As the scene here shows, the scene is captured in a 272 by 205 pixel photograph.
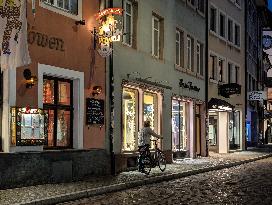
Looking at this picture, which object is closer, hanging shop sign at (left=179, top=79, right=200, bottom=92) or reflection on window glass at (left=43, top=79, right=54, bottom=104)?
reflection on window glass at (left=43, top=79, right=54, bottom=104)

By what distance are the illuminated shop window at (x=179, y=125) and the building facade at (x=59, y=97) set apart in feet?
27.8

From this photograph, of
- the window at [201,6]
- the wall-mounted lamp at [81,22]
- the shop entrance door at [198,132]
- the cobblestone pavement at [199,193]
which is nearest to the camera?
the cobblestone pavement at [199,193]

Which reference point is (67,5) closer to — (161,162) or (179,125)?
(161,162)

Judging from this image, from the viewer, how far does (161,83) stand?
24453 mm

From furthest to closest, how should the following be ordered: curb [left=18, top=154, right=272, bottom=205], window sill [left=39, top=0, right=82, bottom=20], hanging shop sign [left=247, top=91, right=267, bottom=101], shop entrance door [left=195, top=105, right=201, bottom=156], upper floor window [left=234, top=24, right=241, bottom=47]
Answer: hanging shop sign [left=247, top=91, right=267, bottom=101] < upper floor window [left=234, top=24, right=241, bottom=47] < shop entrance door [left=195, top=105, right=201, bottom=156] < window sill [left=39, top=0, right=82, bottom=20] < curb [left=18, top=154, right=272, bottom=205]

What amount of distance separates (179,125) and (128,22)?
8154 mm

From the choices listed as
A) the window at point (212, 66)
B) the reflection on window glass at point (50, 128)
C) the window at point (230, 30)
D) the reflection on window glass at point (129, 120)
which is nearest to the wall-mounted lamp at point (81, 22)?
the reflection on window glass at point (50, 128)

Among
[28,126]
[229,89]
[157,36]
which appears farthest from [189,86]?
[28,126]

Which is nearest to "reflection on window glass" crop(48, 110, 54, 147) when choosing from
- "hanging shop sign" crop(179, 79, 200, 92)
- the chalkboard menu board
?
the chalkboard menu board

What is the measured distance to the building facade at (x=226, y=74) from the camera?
34.2 metres

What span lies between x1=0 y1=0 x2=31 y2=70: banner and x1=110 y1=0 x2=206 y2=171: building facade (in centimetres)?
611

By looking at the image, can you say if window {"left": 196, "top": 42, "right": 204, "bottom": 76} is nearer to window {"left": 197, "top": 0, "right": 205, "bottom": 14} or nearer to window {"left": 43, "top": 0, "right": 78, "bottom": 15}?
window {"left": 197, "top": 0, "right": 205, "bottom": 14}

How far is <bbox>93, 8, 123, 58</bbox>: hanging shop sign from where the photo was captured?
1836 centimetres

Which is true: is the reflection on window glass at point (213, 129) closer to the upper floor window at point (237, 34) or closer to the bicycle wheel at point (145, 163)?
the upper floor window at point (237, 34)
